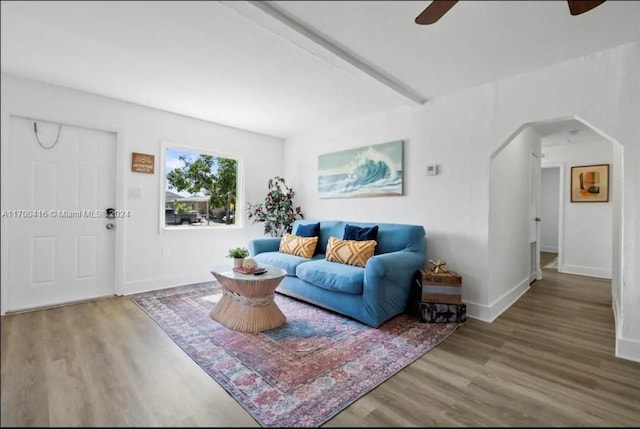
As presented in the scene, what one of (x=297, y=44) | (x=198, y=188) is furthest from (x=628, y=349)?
(x=198, y=188)

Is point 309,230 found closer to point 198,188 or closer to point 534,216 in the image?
point 198,188

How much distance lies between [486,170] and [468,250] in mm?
790

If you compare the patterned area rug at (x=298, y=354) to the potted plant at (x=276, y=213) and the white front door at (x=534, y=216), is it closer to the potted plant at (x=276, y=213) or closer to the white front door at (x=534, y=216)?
the potted plant at (x=276, y=213)

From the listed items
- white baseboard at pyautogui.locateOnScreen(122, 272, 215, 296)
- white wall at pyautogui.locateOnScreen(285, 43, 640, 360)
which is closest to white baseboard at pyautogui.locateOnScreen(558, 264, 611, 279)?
white wall at pyautogui.locateOnScreen(285, 43, 640, 360)

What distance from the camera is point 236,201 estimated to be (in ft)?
14.8

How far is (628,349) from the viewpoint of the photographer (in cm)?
208

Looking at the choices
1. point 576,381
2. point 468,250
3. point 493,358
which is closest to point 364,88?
point 468,250

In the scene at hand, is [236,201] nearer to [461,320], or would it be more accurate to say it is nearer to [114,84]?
[114,84]

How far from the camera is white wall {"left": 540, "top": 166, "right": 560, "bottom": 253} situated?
718 cm

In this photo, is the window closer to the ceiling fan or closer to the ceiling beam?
the ceiling beam

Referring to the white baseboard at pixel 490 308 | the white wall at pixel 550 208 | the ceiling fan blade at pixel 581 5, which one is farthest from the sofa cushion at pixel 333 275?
the white wall at pixel 550 208

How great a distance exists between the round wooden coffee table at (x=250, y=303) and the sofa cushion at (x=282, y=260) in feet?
1.80

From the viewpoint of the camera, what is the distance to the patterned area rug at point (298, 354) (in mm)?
1569

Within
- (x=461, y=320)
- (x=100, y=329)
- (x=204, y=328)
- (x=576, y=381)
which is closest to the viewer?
(x=100, y=329)
